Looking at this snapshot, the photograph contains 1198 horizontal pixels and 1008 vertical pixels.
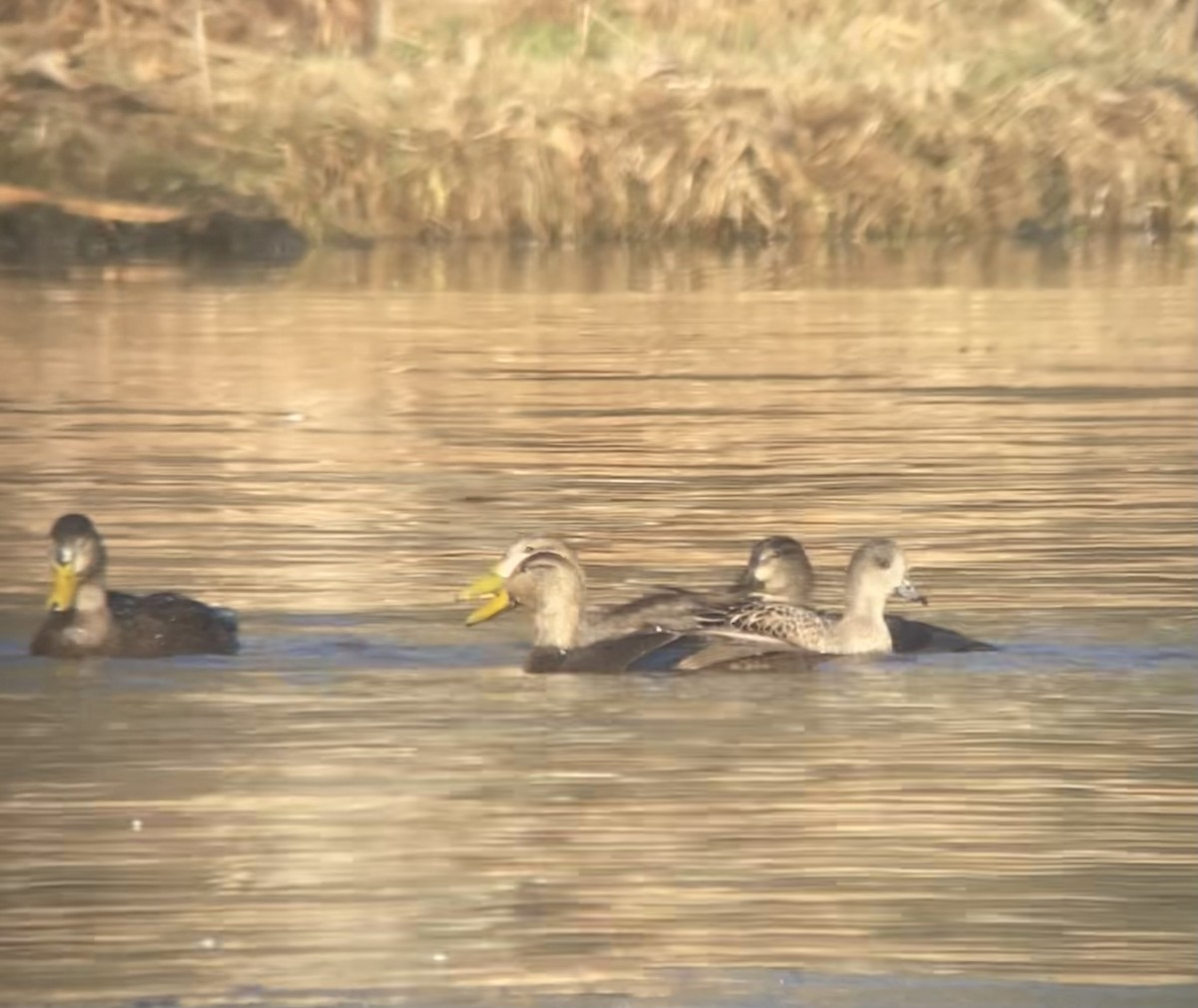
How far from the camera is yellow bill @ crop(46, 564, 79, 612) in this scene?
11.3 meters

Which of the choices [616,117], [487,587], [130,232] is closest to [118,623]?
[487,587]

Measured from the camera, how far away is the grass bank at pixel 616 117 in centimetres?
2973

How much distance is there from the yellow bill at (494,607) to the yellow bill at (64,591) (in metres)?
1.14

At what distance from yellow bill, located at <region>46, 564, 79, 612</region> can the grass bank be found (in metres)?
18.1

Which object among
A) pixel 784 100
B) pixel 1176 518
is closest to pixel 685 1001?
pixel 1176 518

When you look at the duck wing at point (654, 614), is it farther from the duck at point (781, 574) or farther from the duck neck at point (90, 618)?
the duck neck at point (90, 618)

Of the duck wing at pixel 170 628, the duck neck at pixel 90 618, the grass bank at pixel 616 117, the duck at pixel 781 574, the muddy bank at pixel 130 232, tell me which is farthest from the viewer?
the muddy bank at pixel 130 232

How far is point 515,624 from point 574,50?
63.0ft

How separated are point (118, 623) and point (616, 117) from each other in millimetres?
18552

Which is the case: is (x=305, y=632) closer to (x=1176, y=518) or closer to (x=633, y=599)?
(x=633, y=599)

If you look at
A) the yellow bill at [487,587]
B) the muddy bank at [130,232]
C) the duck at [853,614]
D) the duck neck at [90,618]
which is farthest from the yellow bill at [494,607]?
the muddy bank at [130,232]

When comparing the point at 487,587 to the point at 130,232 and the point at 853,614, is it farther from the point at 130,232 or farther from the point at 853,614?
the point at 130,232

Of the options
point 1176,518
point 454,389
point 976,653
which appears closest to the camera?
point 976,653

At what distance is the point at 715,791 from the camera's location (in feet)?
30.0
